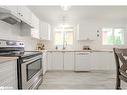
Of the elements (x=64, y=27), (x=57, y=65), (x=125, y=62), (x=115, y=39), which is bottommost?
(x=57, y=65)

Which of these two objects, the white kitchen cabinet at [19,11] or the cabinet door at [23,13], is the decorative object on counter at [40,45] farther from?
the white kitchen cabinet at [19,11]

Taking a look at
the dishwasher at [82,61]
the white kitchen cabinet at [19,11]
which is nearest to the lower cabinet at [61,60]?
the dishwasher at [82,61]

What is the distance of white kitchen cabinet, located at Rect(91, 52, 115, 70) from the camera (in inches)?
250

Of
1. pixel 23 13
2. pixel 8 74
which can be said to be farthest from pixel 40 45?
pixel 8 74

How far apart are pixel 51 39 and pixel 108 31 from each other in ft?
8.37

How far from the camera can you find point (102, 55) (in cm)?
638

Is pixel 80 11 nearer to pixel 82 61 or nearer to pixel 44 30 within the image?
pixel 44 30

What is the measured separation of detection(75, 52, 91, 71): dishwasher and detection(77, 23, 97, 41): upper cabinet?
760mm

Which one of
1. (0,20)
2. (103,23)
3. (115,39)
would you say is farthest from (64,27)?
(0,20)

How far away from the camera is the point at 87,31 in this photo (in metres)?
6.61

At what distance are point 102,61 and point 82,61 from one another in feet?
2.69

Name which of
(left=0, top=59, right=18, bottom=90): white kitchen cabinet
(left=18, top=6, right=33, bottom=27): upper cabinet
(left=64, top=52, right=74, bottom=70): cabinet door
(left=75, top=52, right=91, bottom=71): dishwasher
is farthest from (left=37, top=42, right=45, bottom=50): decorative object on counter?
(left=0, top=59, right=18, bottom=90): white kitchen cabinet

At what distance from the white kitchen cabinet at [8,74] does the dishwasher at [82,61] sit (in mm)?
4347
